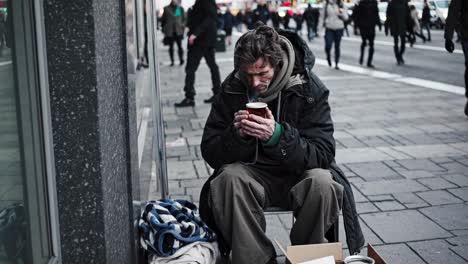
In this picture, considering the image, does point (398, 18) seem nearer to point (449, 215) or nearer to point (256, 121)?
point (449, 215)

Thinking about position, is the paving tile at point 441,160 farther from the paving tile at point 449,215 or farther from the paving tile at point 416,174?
the paving tile at point 449,215

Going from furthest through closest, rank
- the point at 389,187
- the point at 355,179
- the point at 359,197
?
1. the point at 355,179
2. the point at 389,187
3. the point at 359,197

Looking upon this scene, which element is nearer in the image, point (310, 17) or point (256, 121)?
point (256, 121)

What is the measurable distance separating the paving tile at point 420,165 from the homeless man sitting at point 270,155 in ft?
8.19

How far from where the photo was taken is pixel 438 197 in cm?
447

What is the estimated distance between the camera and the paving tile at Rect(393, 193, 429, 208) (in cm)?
432

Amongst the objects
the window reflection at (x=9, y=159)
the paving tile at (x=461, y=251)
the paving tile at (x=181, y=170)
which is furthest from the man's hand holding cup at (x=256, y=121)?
the paving tile at (x=181, y=170)

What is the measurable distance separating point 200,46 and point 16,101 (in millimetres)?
6712

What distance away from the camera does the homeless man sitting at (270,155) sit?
281 centimetres

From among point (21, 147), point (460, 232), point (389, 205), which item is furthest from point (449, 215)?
point (21, 147)

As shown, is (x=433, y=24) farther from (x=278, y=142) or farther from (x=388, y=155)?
(x=278, y=142)

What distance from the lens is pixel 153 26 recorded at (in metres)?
3.97

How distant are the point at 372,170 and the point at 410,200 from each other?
86 cm

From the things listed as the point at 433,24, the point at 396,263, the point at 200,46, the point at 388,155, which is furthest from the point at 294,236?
the point at 433,24
